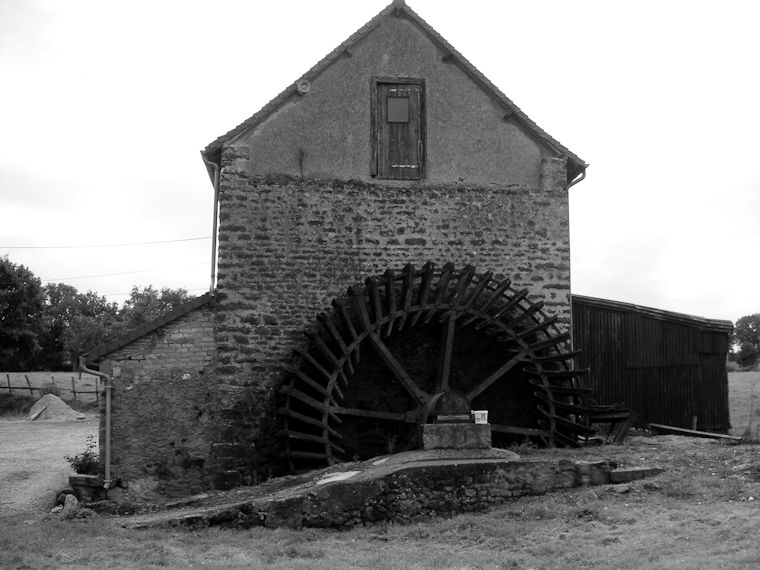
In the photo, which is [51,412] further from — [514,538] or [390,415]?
[514,538]

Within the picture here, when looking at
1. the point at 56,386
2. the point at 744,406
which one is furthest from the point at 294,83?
the point at 56,386

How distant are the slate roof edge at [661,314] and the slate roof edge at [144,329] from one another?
662 centimetres

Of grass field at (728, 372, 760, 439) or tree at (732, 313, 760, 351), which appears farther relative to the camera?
tree at (732, 313, 760, 351)

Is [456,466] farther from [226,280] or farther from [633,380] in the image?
[633,380]

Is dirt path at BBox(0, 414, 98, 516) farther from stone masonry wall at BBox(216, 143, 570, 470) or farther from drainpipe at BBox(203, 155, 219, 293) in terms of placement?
drainpipe at BBox(203, 155, 219, 293)

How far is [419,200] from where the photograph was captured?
13883 mm

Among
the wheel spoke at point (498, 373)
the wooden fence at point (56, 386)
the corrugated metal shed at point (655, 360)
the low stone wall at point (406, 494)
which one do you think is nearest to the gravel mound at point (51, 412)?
the wooden fence at point (56, 386)

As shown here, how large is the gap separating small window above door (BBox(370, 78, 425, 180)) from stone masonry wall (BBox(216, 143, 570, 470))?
0.95 feet

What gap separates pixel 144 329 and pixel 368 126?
4.56 meters

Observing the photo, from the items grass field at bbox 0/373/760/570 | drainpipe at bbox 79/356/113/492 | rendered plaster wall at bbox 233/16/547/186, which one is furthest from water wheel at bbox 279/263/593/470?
grass field at bbox 0/373/760/570

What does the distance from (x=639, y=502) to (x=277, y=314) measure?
6143 mm

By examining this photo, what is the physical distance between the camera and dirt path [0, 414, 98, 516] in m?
13.1

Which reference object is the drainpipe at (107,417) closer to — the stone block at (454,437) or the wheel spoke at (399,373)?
the wheel spoke at (399,373)

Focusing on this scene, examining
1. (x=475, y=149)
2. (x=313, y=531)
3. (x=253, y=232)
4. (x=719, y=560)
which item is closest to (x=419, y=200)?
(x=475, y=149)
